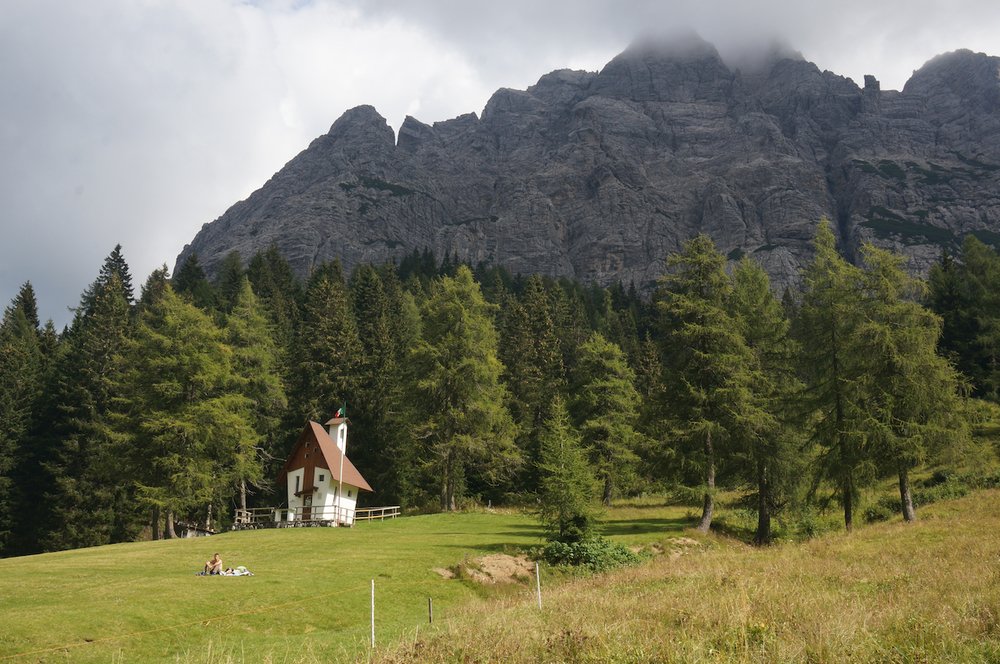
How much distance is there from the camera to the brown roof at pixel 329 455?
41.8 metres

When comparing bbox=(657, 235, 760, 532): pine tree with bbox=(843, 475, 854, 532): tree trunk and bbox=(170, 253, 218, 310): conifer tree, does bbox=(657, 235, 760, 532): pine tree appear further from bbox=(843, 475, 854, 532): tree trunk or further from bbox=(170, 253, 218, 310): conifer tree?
bbox=(170, 253, 218, 310): conifer tree

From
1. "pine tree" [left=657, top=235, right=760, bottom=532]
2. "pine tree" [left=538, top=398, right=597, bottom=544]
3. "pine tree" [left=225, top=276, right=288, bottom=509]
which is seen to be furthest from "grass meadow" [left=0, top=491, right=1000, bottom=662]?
"pine tree" [left=225, top=276, right=288, bottom=509]

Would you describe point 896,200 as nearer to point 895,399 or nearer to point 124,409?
point 895,399

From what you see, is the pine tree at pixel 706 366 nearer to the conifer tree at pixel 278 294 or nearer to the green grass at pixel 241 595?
the green grass at pixel 241 595

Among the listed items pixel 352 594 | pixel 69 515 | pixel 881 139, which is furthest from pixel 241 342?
pixel 881 139

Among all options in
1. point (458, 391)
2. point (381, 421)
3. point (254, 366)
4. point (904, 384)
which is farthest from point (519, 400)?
point (904, 384)

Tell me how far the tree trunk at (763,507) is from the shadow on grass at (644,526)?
11.4 ft

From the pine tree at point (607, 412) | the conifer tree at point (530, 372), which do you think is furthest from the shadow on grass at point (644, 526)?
the conifer tree at point (530, 372)

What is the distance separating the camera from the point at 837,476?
1077 inches

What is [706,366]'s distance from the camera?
30.1 meters

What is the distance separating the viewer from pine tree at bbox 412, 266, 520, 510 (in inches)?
1577

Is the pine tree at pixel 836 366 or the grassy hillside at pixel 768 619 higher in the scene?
the pine tree at pixel 836 366

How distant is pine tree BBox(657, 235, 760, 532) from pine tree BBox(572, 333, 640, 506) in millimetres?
11853

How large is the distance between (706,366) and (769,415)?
135 inches
